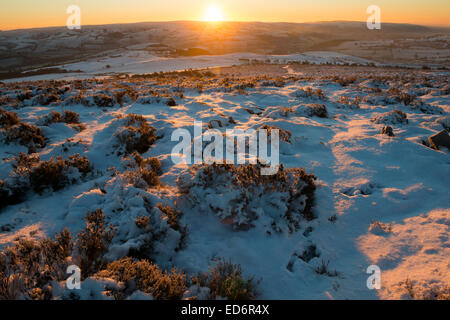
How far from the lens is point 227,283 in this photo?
2.73 metres

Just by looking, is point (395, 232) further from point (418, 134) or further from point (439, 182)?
point (418, 134)

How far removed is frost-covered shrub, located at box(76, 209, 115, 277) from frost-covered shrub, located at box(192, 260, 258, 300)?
124cm

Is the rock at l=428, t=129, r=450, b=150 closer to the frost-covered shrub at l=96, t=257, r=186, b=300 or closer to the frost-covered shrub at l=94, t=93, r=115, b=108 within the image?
the frost-covered shrub at l=96, t=257, r=186, b=300

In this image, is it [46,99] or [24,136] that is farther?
[46,99]

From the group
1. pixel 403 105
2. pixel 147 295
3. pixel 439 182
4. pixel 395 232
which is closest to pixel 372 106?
pixel 403 105

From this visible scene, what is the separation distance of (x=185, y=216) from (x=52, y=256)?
Result: 73.2 inches

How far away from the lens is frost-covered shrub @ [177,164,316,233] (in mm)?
3910

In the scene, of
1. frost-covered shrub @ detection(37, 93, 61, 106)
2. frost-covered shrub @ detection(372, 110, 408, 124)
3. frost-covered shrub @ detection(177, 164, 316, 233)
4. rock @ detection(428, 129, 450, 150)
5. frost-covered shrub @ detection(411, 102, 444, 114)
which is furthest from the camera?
frost-covered shrub @ detection(37, 93, 61, 106)

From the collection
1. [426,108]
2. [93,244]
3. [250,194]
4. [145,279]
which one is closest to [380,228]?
[250,194]

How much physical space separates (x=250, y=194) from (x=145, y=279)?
6.74 ft

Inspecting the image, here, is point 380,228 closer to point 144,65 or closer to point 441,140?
point 441,140

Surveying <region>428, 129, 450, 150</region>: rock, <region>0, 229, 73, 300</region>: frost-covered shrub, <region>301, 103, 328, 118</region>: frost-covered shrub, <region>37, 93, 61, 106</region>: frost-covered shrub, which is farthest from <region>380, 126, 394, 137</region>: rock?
<region>37, 93, 61, 106</region>: frost-covered shrub

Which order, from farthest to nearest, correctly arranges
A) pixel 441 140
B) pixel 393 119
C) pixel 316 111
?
1. pixel 316 111
2. pixel 393 119
3. pixel 441 140
